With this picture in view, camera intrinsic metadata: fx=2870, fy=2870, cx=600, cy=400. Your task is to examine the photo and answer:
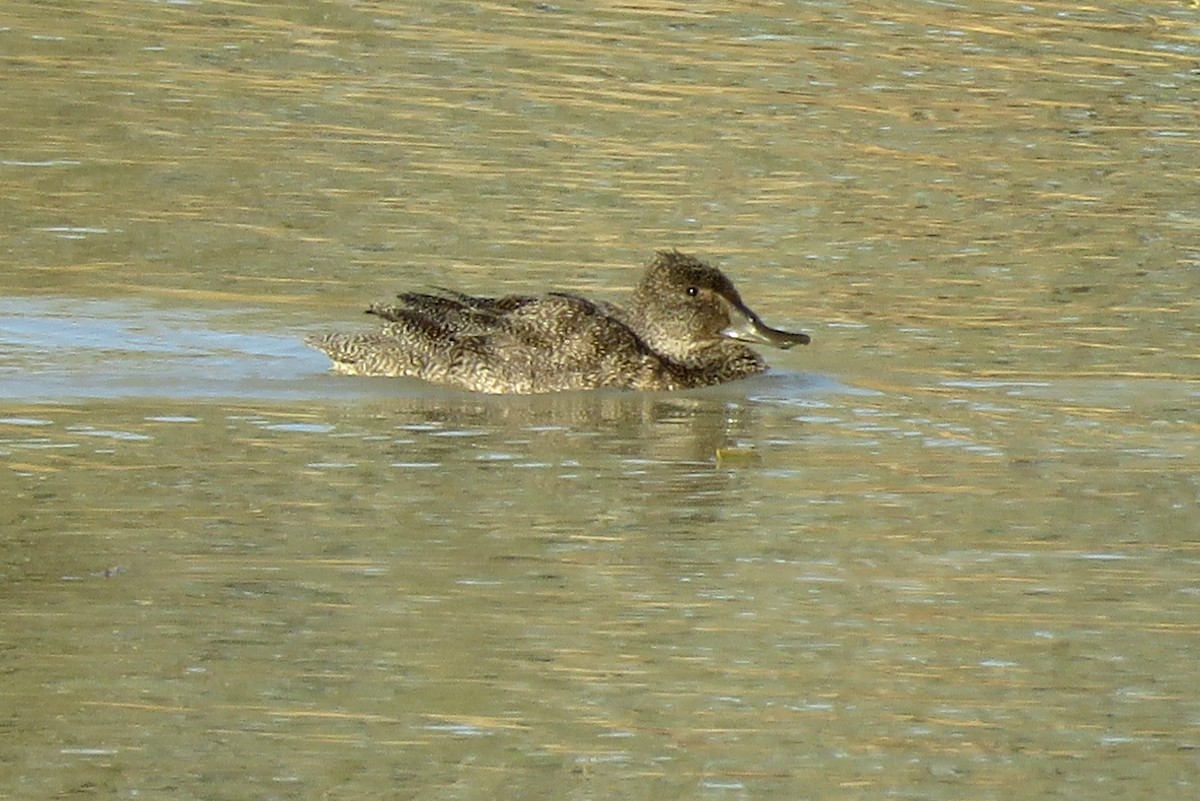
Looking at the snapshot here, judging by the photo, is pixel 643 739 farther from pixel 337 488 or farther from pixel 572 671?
pixel 337 488

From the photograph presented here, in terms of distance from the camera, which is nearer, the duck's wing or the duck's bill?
the duck's wing

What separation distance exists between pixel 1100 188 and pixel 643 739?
31.3 feet

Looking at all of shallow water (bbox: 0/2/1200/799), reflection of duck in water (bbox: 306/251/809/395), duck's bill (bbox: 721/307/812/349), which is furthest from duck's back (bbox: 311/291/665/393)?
duck's bill (bbox: 721/307/812/349)

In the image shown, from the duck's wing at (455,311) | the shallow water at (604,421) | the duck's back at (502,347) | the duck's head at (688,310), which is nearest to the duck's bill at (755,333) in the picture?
the duck's head at (688,310)

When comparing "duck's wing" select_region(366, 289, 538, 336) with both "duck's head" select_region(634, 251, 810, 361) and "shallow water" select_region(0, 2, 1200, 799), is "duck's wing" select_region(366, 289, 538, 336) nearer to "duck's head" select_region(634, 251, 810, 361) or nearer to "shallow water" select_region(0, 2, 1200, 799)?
"shallow water" select_region(0, 2, 1200, 799)

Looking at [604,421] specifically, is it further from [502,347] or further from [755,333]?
[755,333]

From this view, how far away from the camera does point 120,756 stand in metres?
6.49

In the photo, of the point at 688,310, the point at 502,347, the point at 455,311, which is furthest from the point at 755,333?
the point at 455,311

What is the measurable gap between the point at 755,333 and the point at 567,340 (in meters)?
0.84

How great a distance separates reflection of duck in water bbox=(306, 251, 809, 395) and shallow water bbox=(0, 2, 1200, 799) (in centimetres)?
13

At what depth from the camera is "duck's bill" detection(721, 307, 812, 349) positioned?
1180 centimetres

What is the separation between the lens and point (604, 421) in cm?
1109

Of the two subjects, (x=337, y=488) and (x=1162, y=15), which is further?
(x=1162, y=15)

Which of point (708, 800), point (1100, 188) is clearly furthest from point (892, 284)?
point (708, 800)
